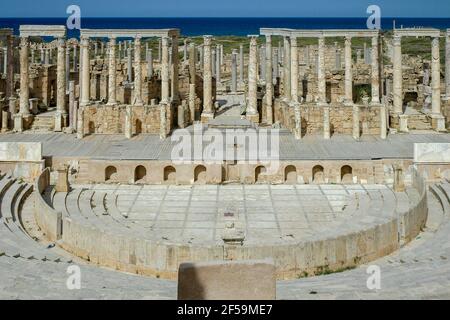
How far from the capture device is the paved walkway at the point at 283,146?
80.3 ft

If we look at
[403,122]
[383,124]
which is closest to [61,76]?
[383,124]

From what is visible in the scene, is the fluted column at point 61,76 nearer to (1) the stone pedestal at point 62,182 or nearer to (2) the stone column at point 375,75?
(1) the stone pedestal at point 62,182

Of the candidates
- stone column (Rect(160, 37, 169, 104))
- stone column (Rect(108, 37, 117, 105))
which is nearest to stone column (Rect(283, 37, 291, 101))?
stone column (Rect(160, 37, 169, 104))

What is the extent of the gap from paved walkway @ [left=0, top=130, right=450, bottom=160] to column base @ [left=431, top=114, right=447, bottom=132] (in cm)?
108

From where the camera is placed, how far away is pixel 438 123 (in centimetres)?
2938

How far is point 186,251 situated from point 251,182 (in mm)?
9524

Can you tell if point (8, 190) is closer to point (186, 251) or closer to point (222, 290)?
point (186, 251)

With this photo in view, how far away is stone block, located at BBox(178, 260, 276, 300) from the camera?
883cm

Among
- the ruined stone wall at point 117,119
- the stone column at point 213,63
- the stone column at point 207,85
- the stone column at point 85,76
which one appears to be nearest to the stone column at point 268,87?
the stone column at point 207,85

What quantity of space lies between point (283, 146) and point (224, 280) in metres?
17.7

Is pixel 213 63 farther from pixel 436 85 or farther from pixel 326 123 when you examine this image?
pixel 436 85

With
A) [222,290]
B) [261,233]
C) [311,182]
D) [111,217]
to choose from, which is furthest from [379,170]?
[222,290]
